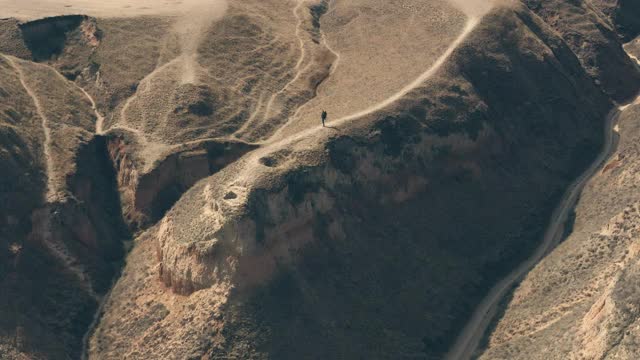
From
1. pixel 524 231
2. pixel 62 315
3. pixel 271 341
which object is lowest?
pixel 62 315

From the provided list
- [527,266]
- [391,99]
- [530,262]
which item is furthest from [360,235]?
[391,99]

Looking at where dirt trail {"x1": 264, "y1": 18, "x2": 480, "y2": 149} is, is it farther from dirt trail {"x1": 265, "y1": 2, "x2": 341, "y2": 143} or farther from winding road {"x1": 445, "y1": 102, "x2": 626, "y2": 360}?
winding road {"x1": 445, "y1": 102, "x2": 626, "y2": 360}

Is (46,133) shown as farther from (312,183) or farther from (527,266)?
(527,266)

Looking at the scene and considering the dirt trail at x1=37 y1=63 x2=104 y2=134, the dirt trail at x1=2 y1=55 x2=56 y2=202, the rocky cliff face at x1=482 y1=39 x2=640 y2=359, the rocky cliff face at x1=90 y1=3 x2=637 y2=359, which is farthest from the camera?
the dirt trail at x1=37 y1=63 x2=104 y2=134

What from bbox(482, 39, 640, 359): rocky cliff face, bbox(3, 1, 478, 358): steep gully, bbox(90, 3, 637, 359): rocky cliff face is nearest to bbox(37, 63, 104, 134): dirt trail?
bbox(3, 1, 478, 358): steep gully

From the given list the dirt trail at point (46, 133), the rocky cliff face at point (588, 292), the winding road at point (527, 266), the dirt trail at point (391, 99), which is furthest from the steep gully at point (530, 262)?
the dirt trail at point (46, 133)

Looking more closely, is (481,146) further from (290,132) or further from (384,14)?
(384,14)

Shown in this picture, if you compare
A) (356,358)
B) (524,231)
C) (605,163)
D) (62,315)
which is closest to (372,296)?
(356,358)
